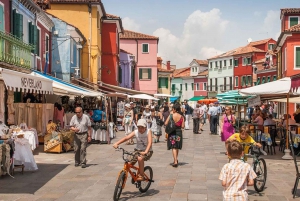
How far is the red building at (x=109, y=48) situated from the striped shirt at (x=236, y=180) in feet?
99.8

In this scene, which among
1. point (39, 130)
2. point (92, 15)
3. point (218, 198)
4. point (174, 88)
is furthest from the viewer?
point (174, 88)

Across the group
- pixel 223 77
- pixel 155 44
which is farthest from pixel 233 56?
pixel 155 44

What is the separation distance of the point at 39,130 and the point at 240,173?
12000 mm

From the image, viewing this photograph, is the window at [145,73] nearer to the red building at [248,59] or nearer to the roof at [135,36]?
the roof at [135,36]

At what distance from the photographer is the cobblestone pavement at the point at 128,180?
8.26 meters

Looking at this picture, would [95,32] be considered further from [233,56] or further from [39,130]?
[233,56]

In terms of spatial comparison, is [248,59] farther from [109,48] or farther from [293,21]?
[109,48]

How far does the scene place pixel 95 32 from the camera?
30219 mm

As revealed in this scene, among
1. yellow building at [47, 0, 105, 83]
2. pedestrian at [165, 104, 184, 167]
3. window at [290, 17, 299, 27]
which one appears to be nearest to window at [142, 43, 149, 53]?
window at [290, 17, 299, 27]

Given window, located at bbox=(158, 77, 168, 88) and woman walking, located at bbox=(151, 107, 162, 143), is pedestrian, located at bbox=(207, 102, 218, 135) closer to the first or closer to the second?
woman walking, located at bbox=(151, 107, 162, 143)

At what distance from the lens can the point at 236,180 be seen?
5.17m

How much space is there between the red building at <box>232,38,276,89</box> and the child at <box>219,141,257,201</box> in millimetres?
56534

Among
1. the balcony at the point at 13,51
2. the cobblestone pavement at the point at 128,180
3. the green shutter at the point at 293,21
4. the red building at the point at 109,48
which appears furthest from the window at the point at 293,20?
the balcony at the point at 13,51

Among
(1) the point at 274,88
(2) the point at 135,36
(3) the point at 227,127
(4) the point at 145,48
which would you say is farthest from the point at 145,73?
(1) the point at 274,88
